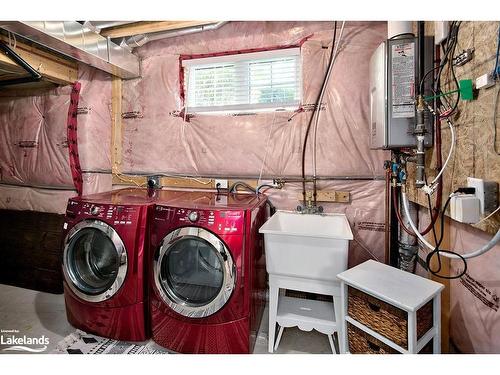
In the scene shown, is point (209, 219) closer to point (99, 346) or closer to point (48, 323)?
point (99, 346)

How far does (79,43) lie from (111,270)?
1.56 metres

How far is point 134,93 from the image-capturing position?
2355mm

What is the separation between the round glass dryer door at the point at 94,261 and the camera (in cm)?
151

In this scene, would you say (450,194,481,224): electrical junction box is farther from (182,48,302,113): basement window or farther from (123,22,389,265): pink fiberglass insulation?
(182,48,302,113): basement window

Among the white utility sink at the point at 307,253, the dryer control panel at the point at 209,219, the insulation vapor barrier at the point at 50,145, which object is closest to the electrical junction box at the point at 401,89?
the white utility sink at the point at 307,253

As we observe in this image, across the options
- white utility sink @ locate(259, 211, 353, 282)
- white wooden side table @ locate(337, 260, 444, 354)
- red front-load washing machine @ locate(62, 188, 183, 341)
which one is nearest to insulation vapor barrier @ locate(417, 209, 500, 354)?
white wooden side table @ locate(337, 260, 444, 354)

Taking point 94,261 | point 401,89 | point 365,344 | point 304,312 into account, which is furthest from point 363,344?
point 94,261

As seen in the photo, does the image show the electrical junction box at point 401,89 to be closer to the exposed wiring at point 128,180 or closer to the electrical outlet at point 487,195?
the electrical outlet at point 487,195

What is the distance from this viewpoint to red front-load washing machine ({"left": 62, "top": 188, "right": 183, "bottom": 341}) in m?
1.51

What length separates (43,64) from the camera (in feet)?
6.97

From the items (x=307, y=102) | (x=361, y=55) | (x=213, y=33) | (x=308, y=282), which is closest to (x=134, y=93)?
(x=213, y=33)

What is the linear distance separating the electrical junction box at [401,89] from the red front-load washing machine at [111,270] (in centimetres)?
148
